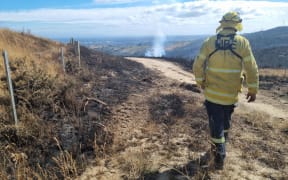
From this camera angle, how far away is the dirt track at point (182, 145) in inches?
153

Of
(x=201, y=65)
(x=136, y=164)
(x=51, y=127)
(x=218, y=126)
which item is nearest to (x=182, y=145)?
(x=218, y=126)

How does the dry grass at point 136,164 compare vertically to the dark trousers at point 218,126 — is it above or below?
below

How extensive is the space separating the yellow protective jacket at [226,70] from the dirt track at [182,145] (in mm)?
1026

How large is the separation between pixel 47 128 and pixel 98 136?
98 cm

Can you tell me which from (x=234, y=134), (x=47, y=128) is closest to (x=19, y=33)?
(x=47, y=128)

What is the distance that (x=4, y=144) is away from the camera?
448cm

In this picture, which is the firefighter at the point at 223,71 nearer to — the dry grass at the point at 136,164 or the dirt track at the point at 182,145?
the dirt track at the point at 182,145

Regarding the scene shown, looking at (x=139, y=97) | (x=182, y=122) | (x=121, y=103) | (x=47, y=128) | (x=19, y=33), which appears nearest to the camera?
(x=47, y=128)

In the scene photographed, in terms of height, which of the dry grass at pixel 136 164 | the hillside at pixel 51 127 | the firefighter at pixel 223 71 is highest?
the firefighter at pixel 223 71

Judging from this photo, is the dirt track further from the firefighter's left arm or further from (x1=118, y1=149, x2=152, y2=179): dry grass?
the firefighter's left arm

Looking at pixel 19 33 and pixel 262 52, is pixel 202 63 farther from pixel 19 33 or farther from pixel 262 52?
pixel 262 52

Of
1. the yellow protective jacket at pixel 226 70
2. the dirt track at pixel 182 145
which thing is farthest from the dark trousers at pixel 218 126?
the dirt track at pixel 182 145

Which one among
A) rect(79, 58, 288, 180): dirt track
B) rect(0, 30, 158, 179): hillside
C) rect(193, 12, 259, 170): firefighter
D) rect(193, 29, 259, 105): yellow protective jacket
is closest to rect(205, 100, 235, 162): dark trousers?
rect(193, 12, 259, 170): firefighter

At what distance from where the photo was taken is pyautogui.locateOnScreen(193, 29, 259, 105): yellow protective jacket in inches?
147
